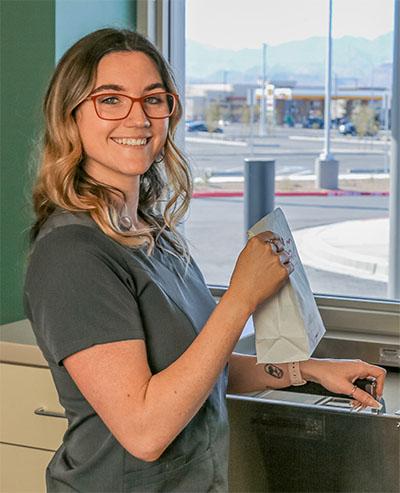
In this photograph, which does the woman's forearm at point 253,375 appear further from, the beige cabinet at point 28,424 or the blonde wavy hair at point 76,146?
the beige cabinet at point 28,424

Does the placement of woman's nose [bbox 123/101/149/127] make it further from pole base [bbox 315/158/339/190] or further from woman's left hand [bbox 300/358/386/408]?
pole base [bbox 315/158/339/190]

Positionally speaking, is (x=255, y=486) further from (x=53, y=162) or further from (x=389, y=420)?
(x=53, y=162)

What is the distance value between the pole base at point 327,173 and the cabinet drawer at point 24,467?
40.2 inches

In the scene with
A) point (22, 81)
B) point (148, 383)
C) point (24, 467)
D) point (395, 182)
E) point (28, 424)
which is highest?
point (22, 81)

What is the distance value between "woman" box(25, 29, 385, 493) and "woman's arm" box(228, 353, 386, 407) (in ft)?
0.56

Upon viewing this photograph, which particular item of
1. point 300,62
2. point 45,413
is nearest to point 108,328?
point 45,413

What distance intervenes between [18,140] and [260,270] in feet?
4.25

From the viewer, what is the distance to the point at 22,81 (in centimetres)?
244

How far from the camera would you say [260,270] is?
1355 mm

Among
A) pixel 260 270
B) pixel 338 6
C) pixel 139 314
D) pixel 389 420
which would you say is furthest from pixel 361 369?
pixel 338 6

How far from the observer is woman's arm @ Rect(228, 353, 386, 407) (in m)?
1.60

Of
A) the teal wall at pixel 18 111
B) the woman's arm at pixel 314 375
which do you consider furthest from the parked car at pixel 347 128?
the woman's arm at pixel 314 375

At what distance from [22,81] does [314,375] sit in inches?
49.4

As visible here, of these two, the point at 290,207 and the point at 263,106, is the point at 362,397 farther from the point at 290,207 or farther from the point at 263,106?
the point at 263,106
